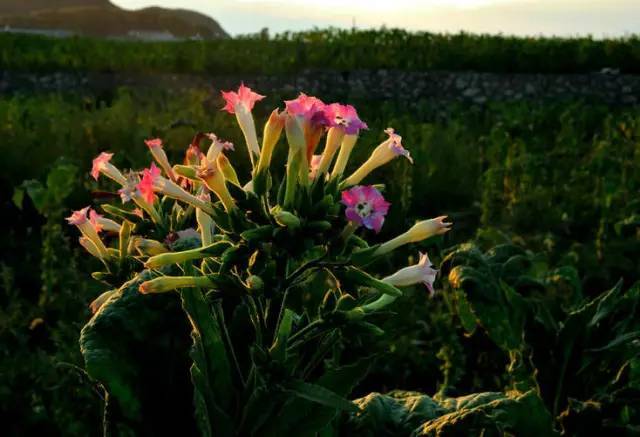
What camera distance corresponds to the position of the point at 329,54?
18.9 metres

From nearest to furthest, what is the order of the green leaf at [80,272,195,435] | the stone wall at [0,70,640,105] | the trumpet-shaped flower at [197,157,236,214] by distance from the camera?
the trumpet-shaped flower at [197,157,236,214]
the green leaf at [80,272,195,435]
the stone wall at [0,70,640,105]

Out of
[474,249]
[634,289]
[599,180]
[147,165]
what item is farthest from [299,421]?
[599,180]

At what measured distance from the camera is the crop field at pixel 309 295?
163 cm

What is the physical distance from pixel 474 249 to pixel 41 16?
175ft

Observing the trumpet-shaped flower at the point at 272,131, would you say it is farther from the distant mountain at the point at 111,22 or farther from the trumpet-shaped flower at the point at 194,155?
the distant mountain at the point at 111,22

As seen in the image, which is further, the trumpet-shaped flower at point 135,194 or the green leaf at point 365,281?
the trumpet-shaped flower at point 135,194

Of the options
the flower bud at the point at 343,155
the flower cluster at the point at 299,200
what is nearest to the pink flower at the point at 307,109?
the flower cluster at the point at 299,200

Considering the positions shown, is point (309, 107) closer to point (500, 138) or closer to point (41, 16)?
point (500, 138)

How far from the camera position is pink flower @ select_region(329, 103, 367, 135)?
166 cm

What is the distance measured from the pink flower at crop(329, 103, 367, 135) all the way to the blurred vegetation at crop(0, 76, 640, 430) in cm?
74

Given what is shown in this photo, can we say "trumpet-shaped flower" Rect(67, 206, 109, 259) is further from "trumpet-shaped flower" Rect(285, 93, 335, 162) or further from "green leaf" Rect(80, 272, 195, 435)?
"trumpet-shaped flower" Rect(285, 93, 335, 162)

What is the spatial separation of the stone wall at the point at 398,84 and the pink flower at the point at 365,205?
1556 centimetres

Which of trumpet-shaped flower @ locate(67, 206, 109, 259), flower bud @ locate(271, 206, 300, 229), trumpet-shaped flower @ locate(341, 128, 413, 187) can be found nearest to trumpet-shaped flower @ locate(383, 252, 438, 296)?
trumpet-shaped flower @ locate(341, 128, 413, 187)

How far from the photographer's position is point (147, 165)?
7.34 meters
